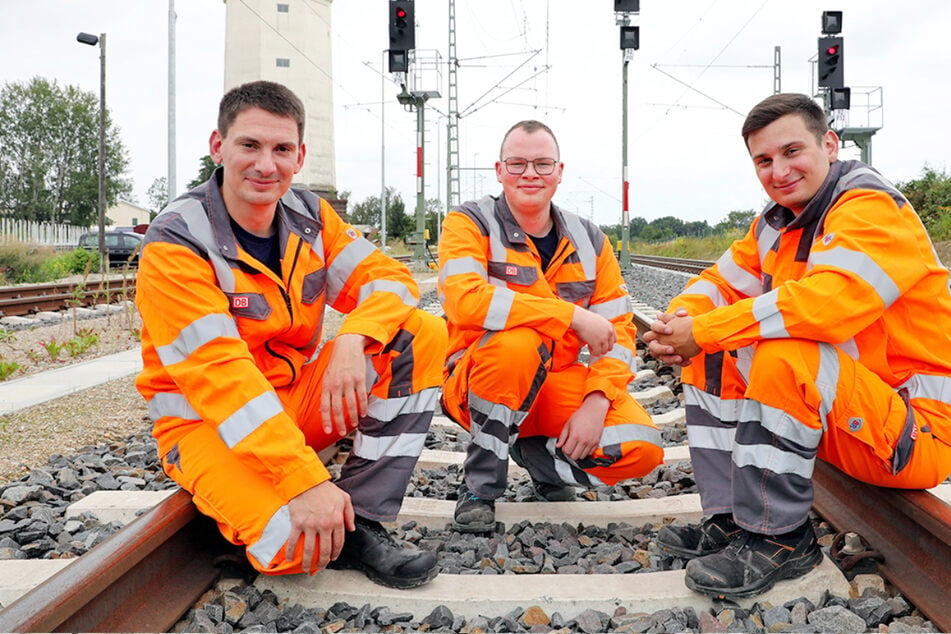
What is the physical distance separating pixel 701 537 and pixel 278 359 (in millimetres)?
1563

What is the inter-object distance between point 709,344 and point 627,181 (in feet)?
55.7

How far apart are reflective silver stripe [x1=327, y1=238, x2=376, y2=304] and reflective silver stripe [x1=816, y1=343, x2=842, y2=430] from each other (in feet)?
5.33

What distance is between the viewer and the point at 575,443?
2.98m

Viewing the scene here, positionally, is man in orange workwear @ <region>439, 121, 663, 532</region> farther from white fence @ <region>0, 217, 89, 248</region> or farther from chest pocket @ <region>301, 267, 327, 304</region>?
white fence @ <region>0, 217, 89, 248</region>

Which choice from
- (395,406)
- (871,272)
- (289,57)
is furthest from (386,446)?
(289,57)

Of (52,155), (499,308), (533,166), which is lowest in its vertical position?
(499,308)

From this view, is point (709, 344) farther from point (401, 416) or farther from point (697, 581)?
point (401, 416)

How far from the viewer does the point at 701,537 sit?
2564 mm

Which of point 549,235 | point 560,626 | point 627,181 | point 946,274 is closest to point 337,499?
point 560,626

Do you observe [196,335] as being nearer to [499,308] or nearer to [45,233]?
[499,308]

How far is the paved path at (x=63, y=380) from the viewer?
198 inches

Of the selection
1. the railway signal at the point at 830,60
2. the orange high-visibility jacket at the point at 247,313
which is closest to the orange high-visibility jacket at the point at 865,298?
the orange high-visibility jacket at the point at 247,313

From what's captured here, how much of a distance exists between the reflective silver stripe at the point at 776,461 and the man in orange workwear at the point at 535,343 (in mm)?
704

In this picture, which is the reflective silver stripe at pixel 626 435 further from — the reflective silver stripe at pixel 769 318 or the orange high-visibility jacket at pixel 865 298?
the reflective silver stripe at pixel 769 318
